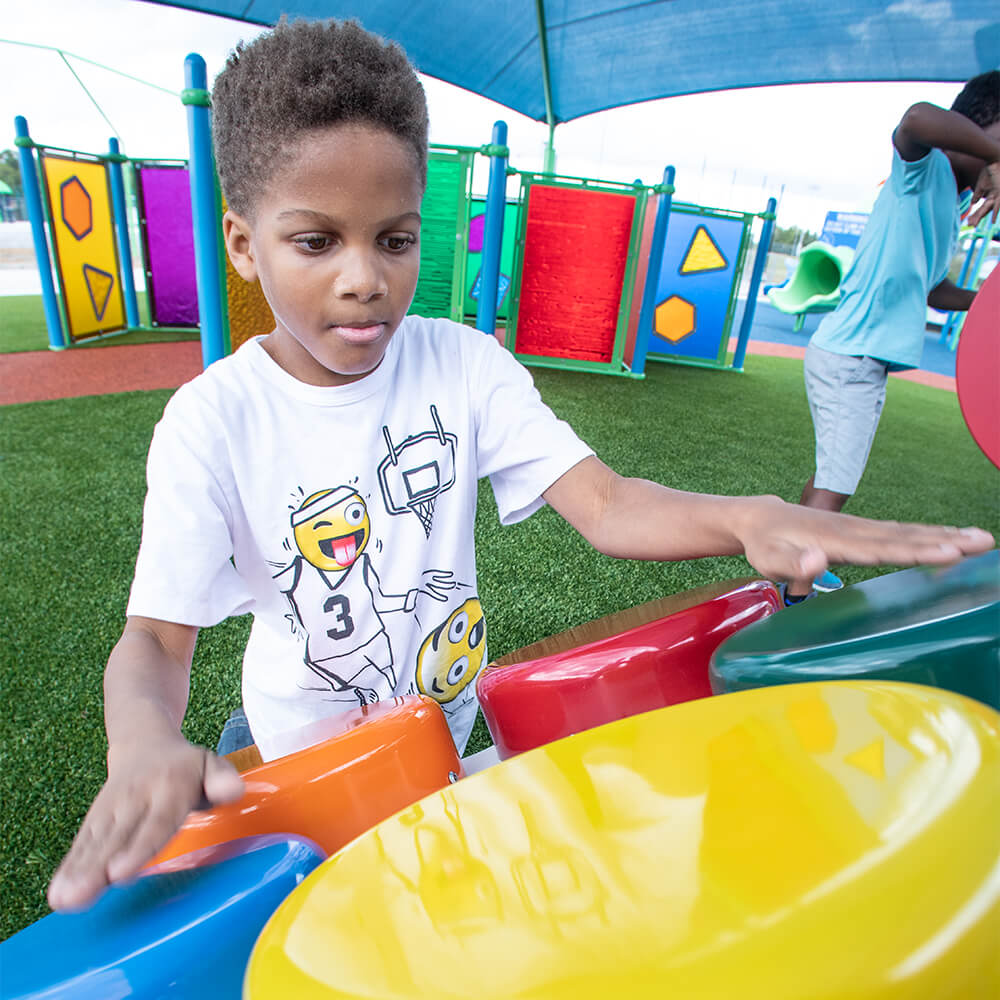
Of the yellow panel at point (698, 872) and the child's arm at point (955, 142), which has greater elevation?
the child's arm at point (955, 142)

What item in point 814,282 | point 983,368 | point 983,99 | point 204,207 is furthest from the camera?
point 814,282

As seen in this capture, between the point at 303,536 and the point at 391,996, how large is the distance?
1.77 feet

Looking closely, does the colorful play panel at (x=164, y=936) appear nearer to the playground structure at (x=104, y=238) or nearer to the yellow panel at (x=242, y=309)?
the yellow panel at (x=242, y=309)

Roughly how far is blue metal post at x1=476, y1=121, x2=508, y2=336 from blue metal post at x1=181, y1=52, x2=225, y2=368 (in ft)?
6.15

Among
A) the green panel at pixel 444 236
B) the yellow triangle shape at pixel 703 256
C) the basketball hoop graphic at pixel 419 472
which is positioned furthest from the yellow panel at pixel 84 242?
the basketball hoop graphic at pixel 419 472

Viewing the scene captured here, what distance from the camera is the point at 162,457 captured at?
67cm

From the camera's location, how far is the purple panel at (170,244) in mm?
5363

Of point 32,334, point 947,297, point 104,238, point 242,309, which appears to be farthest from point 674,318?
point 32,334

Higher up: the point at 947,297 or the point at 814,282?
the point at 947,297

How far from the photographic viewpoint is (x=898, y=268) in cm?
186

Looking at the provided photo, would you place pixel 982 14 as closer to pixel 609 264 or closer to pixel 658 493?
pixel 609 264

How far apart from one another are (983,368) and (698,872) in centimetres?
67

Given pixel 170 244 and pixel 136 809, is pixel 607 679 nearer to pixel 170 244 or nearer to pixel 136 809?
pixel 136 809

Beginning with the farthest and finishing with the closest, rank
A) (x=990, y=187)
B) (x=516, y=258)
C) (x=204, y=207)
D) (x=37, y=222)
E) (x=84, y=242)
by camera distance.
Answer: (x=84, y=242)
(x=516, y=258)
(x=37, y=222)
(x=204, y=207)
(x=990, y=187)
